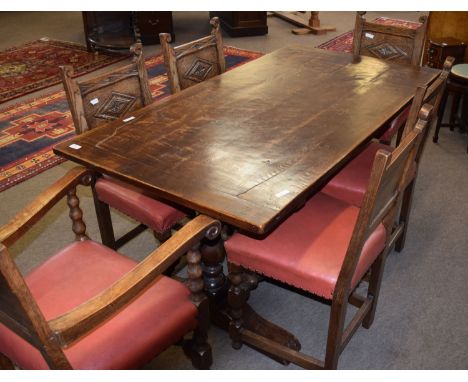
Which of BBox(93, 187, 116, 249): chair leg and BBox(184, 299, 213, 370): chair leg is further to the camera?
BBox(93, 187, 116, 249): chair leg

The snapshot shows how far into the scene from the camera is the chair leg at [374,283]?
5.72ft

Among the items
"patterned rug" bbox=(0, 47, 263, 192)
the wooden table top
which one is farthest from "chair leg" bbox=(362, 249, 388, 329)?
"patterned rug" bbox=(0, 47, 263, 192)

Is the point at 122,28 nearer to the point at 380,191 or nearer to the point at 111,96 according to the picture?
the point at 111,96

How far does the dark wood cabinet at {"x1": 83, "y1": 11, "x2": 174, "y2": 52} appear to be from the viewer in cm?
518

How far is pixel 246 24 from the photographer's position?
5586 millimetres

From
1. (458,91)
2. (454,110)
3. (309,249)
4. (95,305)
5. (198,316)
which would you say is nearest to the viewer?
(95,305)

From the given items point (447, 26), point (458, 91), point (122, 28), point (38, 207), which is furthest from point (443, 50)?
point (122, 28)

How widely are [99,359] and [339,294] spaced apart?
69 centimetres

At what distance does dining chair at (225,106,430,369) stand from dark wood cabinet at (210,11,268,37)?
4.17 m

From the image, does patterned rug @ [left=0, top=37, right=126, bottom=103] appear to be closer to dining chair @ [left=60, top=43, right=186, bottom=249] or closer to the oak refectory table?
dining chair @ [left=60, top=43, right=186, bottom=249]

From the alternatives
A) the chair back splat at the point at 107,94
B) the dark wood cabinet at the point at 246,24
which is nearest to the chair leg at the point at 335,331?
the chair back splat at the point at 107,94

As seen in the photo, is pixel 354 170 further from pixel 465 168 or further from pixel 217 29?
pixel 465 168

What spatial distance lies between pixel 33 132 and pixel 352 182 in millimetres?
2451
